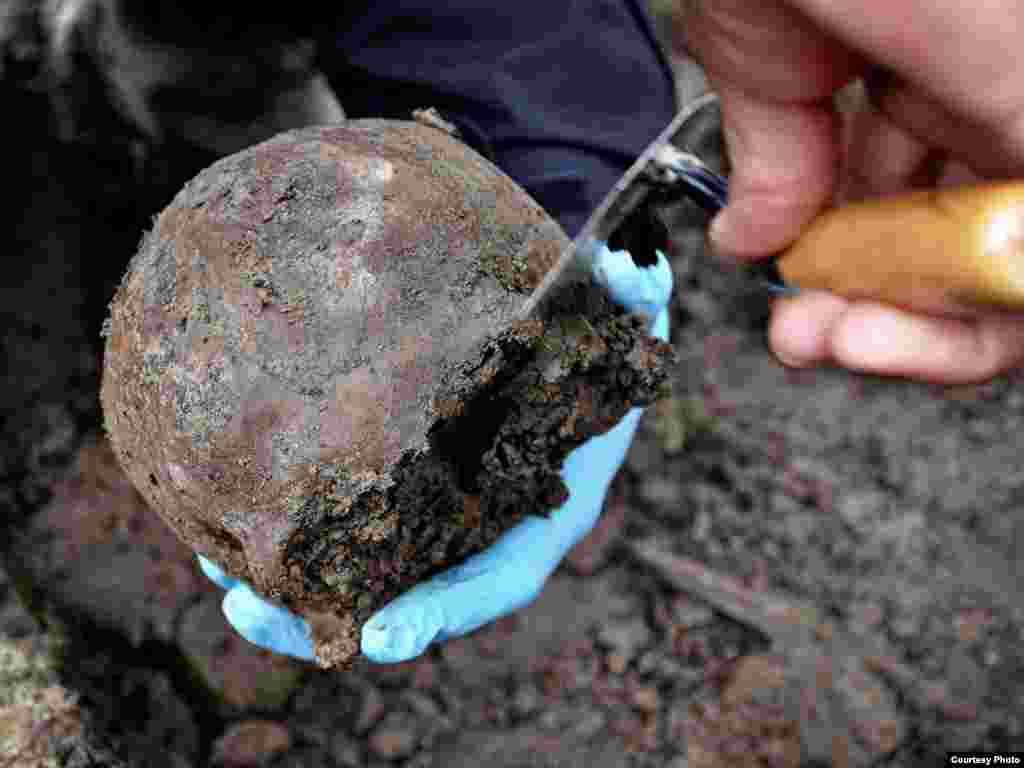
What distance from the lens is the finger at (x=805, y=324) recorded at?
1975mm

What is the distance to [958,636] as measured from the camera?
3033mm

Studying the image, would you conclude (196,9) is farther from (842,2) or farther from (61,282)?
(842,2)

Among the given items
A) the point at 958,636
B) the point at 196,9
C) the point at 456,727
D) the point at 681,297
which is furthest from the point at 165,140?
the point at 958,636

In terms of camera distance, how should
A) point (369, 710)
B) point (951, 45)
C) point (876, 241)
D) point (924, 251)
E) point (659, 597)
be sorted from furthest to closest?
point (659, 597)
point (369, 710)
point (876, 241)
point (924, 251)
point (951, 45)

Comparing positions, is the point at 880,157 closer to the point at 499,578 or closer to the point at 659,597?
the point at 499,578

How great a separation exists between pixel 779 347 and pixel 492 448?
670mm

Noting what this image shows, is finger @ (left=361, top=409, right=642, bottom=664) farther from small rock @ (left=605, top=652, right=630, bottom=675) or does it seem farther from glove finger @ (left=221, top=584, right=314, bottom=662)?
small rock @ (left=605, top=652, right=630, bottom=675)

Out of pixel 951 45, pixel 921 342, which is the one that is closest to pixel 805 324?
pixel 921 342

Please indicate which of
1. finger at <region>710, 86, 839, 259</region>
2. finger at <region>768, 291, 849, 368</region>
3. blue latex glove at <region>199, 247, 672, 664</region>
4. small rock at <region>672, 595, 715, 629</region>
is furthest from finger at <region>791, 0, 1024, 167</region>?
small rock at <region>672, 595, 715, 629</region>

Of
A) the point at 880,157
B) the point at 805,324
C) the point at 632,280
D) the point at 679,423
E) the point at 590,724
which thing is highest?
the point at 880,157

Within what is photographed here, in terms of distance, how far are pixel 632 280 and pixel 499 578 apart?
0.79m

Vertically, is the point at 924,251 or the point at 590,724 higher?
the point at 924,251

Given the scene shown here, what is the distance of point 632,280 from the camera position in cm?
232

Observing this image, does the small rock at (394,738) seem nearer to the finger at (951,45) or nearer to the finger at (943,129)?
the finger at (943,129)
